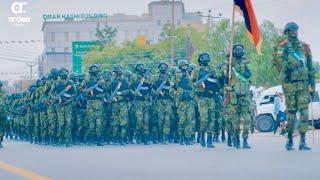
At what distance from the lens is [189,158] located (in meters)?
12.1

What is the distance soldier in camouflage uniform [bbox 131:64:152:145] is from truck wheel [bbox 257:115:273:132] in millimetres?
11914

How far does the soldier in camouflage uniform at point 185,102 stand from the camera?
16.9 metres

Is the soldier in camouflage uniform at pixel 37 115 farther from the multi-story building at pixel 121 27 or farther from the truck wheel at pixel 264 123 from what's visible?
the multi-story building at pixel 121 27

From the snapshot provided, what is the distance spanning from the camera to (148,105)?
60.6 feet

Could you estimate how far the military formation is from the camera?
14.8 metres

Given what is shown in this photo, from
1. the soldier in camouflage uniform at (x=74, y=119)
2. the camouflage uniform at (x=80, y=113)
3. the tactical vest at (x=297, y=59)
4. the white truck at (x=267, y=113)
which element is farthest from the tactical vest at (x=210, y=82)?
the white truck at (x=267, y=113)

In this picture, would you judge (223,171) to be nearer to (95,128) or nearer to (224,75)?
(224,75)

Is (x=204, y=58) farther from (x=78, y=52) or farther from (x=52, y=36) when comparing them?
(x=52, y=36)

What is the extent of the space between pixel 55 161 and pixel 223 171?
3.83 metres

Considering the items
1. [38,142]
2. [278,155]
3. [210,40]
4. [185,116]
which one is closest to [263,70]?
[210,40]

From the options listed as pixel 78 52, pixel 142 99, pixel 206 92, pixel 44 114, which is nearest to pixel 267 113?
pixel 44 114

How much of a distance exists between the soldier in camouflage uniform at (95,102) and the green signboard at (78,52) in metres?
56.5

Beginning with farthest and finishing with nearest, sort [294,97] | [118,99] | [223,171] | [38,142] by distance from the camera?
[38,142] → [118,99] → [294,97] → [223,171]

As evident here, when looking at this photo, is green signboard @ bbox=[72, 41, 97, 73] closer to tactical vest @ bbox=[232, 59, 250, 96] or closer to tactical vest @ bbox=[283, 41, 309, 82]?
tactical vest @ bbox=[232, 59, 250, 96]
